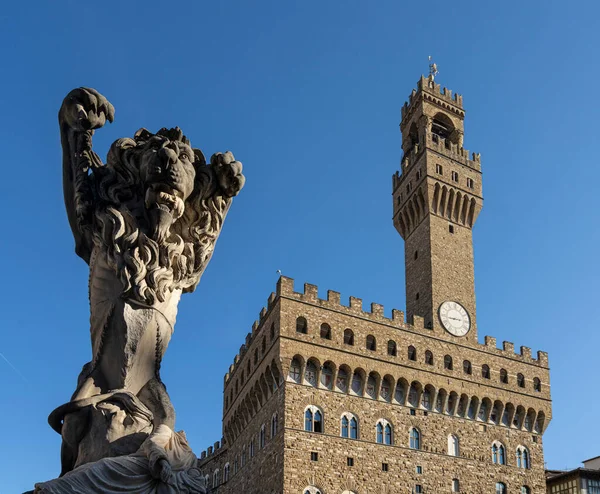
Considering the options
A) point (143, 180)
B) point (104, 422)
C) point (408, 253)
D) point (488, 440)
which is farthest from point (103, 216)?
point (408, 253)

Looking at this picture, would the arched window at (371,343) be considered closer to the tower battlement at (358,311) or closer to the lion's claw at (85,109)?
the tower battlement at (358,311)

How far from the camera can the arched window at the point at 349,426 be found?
3105 centimetres

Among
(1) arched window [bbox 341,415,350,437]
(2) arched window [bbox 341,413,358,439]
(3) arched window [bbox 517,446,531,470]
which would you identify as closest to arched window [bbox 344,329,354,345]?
(2) arched window [bbox 341,413,358,439]

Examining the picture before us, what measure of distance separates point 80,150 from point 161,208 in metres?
0.71

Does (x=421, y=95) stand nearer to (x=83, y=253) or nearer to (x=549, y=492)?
(x=549, y=492)

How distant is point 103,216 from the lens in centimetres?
413

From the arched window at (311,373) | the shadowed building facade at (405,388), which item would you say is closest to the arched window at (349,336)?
the shadowed building facade at (405,388)

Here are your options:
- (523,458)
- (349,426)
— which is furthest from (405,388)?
(523,458)

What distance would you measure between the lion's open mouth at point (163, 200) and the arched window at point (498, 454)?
33.2 meters

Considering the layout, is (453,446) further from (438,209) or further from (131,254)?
(131,254)

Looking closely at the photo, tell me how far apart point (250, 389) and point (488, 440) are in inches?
459

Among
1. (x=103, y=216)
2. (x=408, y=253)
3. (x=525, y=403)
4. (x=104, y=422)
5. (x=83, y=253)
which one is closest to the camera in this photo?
(x=104, y=422)

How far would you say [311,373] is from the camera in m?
31.5

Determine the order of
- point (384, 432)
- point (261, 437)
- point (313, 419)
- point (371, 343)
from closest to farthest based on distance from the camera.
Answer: point (313, 419) → point (384, 432) → point (261, 437) → point (371, 343)
